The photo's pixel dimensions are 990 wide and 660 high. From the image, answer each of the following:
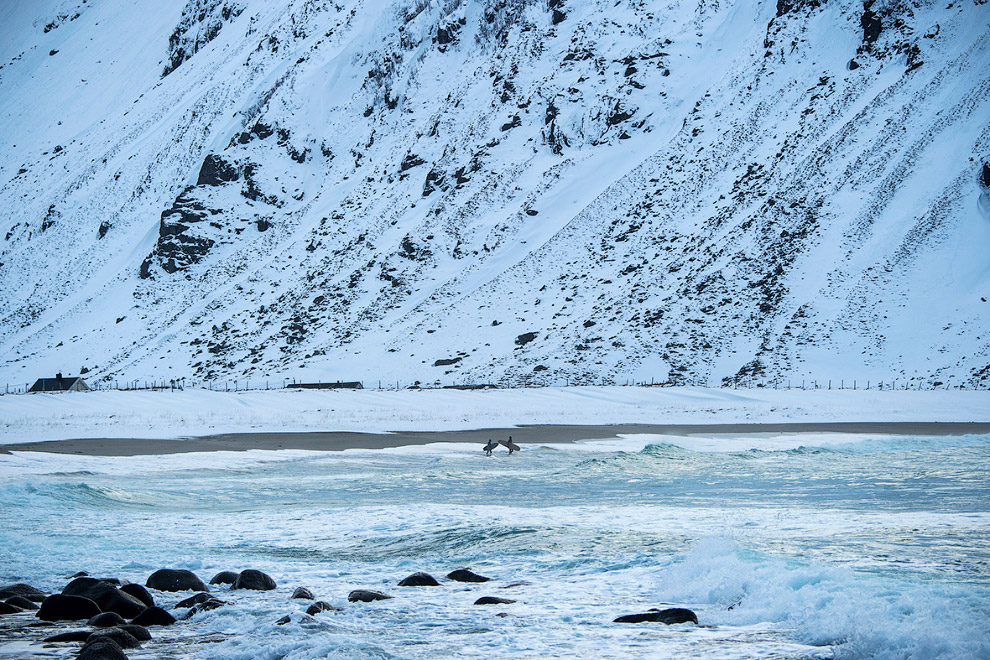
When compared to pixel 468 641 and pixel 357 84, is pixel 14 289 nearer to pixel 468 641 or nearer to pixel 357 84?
pixel 357 84

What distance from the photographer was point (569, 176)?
100m

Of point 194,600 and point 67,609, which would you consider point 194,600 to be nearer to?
point 194,600

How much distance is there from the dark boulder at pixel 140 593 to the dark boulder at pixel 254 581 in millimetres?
1059

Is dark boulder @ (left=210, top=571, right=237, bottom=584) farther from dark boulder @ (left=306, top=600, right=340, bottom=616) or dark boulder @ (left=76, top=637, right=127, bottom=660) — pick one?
dark boulder @ (left=76, top=637, right=127, bottom=660)

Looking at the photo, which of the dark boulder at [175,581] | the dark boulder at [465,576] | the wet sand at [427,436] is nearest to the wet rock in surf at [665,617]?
the dark boulder at [465,576]

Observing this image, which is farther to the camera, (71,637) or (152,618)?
(152,618)

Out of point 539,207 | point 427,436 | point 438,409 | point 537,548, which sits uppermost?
point 539,207

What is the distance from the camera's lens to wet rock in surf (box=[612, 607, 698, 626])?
9.53 m

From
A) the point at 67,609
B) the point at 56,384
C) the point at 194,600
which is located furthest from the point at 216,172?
the point at 67,609

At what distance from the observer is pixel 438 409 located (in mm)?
44969

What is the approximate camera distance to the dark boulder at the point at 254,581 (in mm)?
A: 11078

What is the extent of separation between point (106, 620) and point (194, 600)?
1.01 m

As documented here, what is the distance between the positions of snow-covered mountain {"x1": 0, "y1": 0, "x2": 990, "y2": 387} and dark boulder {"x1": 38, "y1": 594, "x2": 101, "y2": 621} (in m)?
57.2

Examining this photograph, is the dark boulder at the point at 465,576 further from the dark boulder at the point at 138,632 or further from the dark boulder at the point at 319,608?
the dark boulder at the point at 138,632
